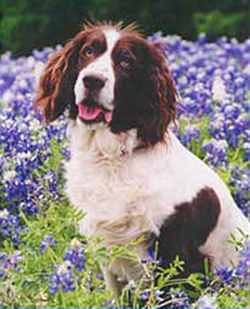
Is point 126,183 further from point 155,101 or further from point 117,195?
point 155,101

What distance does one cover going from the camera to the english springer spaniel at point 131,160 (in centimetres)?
406

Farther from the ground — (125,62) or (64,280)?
(125,62)

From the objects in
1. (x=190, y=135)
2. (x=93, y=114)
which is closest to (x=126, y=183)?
(x=93, y=114)

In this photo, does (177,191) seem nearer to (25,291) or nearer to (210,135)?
(25,291)

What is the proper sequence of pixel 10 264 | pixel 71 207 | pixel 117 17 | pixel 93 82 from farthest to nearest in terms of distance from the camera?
pixel 117 17
pixel 71 207
pixel 93 82
pixel 10 264

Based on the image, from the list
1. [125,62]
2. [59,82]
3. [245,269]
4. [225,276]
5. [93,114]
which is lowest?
[225,276]

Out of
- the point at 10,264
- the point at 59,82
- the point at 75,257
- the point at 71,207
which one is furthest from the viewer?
the point at 71,207

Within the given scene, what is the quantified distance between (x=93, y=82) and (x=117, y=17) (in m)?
9.77

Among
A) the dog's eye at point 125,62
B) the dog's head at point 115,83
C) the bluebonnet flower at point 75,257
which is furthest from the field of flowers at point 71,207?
the dog's eye at point 125,62

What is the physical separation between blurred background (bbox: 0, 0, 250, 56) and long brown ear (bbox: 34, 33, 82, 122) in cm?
878

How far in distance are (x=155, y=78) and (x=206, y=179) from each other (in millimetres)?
562

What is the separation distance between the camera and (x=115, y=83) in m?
3.97

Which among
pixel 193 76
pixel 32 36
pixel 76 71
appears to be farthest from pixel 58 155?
pixel 32 36

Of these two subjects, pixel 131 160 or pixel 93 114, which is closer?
pixel 93 114
